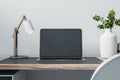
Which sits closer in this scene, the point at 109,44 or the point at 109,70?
the point at 109,70

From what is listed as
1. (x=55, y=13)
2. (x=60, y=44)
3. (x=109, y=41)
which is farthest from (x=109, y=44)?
(x=55, y=13)

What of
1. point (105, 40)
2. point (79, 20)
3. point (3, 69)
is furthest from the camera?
point (79, 20)

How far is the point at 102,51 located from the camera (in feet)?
5.68

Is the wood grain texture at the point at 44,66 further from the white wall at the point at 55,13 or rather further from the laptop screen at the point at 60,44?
the white wall at the point at 55,13

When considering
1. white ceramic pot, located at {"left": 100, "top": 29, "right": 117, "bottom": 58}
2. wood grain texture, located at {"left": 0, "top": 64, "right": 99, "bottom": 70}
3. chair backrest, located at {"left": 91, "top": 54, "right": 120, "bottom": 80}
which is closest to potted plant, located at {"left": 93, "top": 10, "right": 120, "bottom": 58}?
white ceramic pot, located at {"left": 100, "top": 29, "right": 117, "bottom": 58}

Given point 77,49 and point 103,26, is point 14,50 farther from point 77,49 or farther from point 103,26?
point 103,26

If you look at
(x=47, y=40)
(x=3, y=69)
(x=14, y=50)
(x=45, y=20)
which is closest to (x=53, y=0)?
(x=45, y=20)

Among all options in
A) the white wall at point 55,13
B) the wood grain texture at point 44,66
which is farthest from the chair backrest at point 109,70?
the white wall at point 55,13

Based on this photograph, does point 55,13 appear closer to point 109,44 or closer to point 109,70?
point 109,44

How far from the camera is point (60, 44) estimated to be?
1743 mm

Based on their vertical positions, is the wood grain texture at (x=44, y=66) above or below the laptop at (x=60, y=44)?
below

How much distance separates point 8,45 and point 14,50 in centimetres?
16

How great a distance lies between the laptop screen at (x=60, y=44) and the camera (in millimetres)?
1719

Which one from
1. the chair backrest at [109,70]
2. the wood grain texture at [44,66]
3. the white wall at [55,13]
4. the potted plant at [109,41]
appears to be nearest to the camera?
the chair backrest at [109,70]
